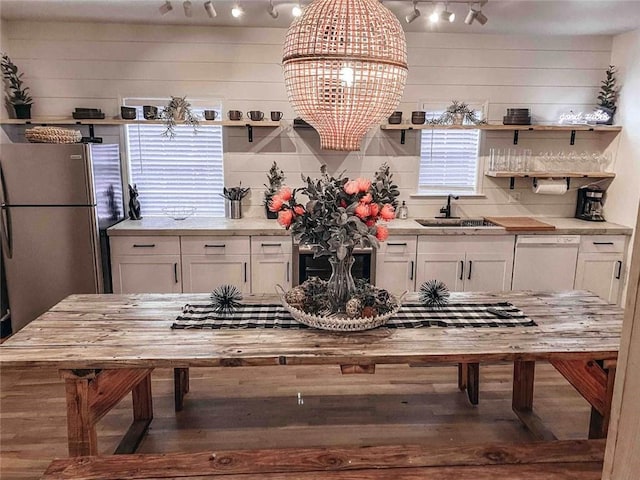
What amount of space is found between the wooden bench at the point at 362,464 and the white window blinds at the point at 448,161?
2.98m

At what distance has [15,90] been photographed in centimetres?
393

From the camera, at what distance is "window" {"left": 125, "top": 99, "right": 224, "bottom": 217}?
4215 millimetres

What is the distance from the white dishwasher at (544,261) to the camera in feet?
12.9

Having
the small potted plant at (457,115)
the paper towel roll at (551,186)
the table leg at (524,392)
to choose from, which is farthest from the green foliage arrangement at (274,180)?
the table leg at (524,392)

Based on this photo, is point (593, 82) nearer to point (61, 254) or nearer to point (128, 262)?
point (128, 262)

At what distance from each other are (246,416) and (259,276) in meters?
1.35

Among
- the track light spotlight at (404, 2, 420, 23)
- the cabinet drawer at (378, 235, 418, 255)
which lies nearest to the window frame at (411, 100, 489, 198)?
the cabinet drawer at (378, 235, 418, 255)

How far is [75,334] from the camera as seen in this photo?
6.60 ft

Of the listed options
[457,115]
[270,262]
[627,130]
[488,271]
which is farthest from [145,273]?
[627,130]

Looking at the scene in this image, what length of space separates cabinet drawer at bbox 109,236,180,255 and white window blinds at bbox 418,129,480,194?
2296mm

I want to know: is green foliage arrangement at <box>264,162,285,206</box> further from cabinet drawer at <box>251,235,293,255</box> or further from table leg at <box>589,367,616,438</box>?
table leg at <box>589,367,616,438</box>

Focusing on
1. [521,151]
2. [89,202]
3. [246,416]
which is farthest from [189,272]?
[521,151]

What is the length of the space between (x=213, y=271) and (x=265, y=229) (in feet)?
1.84

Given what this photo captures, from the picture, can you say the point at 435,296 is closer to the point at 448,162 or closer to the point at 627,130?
the point at 448,162
